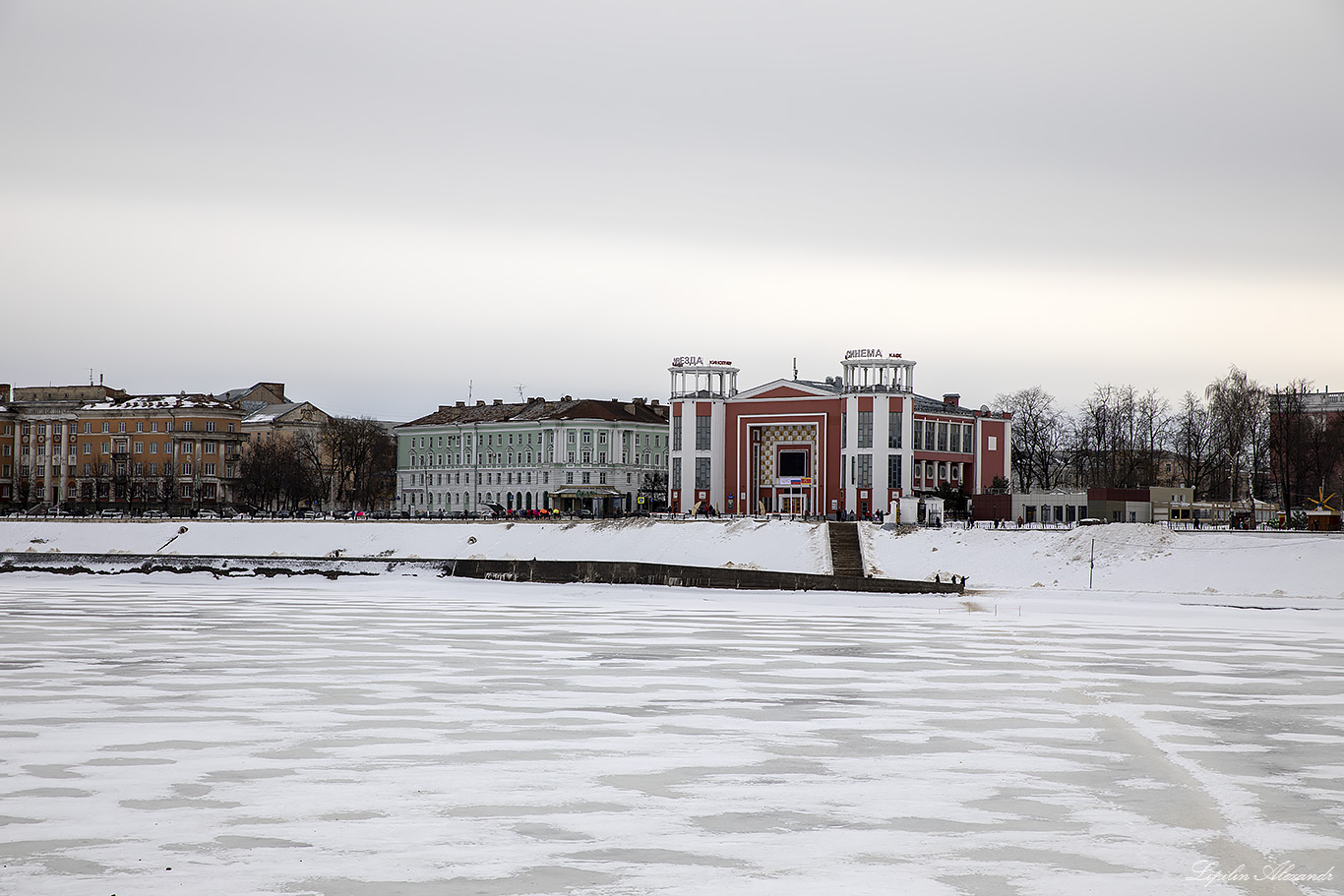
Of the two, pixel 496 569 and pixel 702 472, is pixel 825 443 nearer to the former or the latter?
pixel 702 472

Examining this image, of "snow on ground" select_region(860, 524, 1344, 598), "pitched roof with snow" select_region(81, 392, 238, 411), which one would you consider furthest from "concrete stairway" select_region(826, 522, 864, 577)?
"pitched roof with snow" select_region(81, 392, 238, 411)

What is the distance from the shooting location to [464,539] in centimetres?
7831

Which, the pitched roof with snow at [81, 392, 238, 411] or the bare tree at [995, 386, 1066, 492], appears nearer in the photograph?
the bare tree at [995, 386, 1066, 492]

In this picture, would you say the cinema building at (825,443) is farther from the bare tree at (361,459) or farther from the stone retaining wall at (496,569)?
the bare tree at (361,459)

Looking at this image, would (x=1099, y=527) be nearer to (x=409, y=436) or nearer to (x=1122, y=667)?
(x=1122, y=667)

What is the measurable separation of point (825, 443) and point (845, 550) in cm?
2639

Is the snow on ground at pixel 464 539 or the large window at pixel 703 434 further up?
the large window at pixel 703 434

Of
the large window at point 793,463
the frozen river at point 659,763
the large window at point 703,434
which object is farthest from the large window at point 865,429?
the frozen river at point 659,763

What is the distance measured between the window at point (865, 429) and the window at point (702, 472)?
11.9 metres

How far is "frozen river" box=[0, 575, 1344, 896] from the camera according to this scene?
11.7m

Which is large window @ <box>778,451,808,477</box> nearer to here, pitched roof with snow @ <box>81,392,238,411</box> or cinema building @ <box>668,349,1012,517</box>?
cinema building @ <box>668,349,1012,517</box>

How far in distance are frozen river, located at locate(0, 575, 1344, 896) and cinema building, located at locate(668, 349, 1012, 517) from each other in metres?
57.0

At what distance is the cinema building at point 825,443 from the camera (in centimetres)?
9069

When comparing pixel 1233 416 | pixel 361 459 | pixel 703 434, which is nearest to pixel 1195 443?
pixel 1233 416
